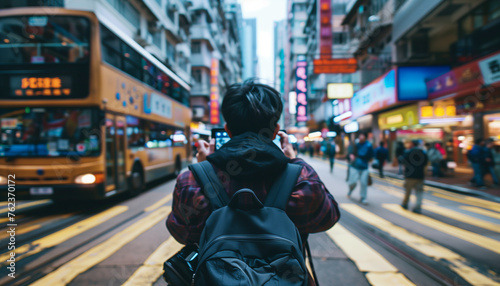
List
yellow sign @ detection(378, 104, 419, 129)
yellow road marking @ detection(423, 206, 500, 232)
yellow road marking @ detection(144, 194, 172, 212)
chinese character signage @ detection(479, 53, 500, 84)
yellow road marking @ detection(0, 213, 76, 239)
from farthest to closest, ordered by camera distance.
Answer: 1. yellow sign @ detection(378, 104, 419, 129)
2. chinese character signage @ detection(479, 53, 500, 84)
3. yellow road marking @ detection(144, 194, 172, 212)
4. yellow road marking @ detection(423, 206, 500, 232)
5. yellow road marking @ detection(0, 213, 76, 239)

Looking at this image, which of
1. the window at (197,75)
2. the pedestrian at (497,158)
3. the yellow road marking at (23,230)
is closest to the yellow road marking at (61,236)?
the yellow road marking at (23,230)

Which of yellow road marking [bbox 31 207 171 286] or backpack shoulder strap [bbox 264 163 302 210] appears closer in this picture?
backpack shoulder strap [bbox 264 163 302 210]

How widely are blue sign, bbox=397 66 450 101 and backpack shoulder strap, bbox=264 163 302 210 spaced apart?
607 inches

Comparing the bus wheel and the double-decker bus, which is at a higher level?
the double-decker bus

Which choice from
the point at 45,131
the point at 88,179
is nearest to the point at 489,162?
the point at 88,179

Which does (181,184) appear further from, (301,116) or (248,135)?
(301,116)

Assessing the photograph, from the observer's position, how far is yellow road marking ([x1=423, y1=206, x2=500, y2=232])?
534cm

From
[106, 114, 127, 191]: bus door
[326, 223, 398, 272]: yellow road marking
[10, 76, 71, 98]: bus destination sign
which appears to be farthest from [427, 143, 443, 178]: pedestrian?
[10, 76, 71, 98]: bus destination sign

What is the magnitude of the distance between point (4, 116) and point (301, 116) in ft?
76.6

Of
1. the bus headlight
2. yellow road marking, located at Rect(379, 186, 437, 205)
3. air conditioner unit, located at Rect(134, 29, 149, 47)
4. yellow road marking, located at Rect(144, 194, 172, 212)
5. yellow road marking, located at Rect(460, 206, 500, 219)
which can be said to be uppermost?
air conditioner unit, located at Rect(134, 29, 149, 47)

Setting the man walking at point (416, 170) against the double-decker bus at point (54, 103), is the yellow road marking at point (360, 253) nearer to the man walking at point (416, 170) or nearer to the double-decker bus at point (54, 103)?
the man walking at point (416, 170)

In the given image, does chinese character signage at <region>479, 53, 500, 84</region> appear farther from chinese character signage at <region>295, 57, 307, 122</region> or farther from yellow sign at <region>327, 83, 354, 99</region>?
chinese character signage at <region>295, 57, 307, 122</region>

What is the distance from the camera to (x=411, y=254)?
153 inches

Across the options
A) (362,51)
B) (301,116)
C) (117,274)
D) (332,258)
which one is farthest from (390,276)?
(301,116)
